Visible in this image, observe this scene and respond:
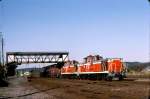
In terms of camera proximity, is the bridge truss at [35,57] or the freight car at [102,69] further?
the bridge truss at [35,57]

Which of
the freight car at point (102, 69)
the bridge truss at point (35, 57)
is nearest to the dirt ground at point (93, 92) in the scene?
the freight car at point (102, 69)

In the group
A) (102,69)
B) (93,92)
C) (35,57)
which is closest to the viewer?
(93,92)

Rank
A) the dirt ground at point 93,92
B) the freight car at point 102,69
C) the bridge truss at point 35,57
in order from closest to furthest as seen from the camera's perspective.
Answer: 1. the dirt ground at point 93,92
2. the freight car at point 102,69
3. the bridge truss at point 35,57

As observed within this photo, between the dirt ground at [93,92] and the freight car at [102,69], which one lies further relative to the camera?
the freight car at [102,69]

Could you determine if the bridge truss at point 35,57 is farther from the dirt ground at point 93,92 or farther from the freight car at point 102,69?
the dirt ground at point 93,92

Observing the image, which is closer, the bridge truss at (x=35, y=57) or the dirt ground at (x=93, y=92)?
the dirt ground at (x=93, y=92)

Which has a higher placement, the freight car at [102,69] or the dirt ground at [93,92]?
the freight car at [102,69]

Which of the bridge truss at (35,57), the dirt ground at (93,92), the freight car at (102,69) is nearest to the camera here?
the dirt ground at (93,92)

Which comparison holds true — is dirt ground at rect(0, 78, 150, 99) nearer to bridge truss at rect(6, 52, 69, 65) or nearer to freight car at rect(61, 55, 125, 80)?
freight car at rect(61, 55, 125, 80)

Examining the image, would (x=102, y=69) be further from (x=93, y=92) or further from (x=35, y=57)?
(x=35, y=57)

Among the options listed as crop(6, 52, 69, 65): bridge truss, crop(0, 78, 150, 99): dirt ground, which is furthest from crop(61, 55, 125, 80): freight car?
crop(6, 52, 69, 65): bridge truss

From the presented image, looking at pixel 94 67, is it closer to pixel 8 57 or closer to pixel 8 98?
pixel 8 98

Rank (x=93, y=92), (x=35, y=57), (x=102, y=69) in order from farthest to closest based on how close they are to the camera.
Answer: (x=35, y=57) → (x=102, y=69) → (x=93, y=92)

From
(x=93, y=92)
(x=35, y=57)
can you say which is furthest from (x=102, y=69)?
(x=35, y=57)
